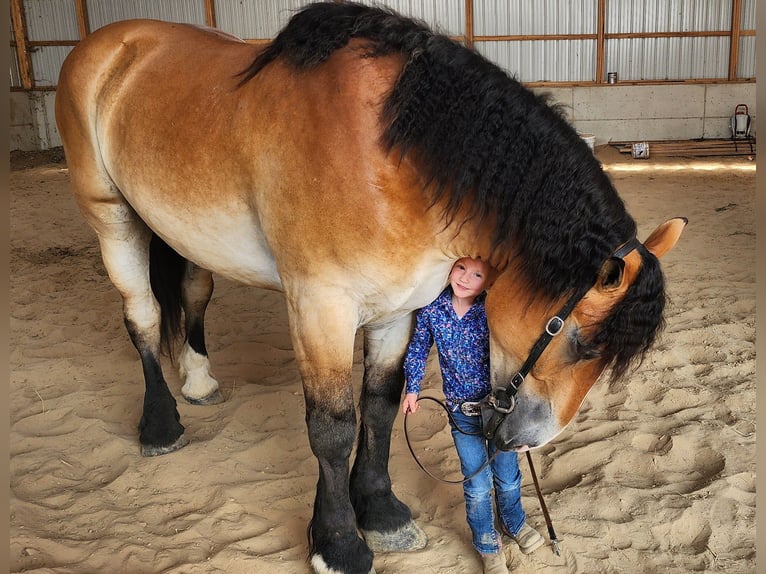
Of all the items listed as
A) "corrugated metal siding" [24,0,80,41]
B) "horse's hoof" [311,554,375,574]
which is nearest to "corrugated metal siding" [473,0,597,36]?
"corrugated metal siding" [24,0,80,41]

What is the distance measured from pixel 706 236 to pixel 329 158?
5.00 m

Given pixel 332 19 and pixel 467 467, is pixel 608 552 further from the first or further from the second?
pixel 332 19

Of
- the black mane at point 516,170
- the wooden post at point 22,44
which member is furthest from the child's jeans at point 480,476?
the wooden post at point 22,44

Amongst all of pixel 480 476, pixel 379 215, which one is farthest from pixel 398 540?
pixel 379 215

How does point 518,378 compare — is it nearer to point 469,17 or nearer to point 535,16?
point 469,17

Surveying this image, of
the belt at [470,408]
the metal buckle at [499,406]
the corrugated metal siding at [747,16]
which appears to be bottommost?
the belt at [470,408]

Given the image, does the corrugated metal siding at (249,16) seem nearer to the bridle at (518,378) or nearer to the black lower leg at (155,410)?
the black lower leg at (155,410)

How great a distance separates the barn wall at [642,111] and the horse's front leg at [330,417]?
11346mm

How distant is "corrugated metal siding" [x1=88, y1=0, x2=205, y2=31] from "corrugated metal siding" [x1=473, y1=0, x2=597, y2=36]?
202 inches

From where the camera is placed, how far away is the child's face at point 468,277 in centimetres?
212

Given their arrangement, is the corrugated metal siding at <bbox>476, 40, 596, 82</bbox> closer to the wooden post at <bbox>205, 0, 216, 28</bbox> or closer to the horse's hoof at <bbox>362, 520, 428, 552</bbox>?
the wooden post at <bbox>205, 0, 216, 28</bbox>

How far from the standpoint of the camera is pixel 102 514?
2.73 meters

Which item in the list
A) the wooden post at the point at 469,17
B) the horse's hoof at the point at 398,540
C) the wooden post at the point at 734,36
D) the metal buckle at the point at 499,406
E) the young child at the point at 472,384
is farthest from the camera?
the wooden post at the point at 469,17

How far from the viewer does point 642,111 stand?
12789 mm
